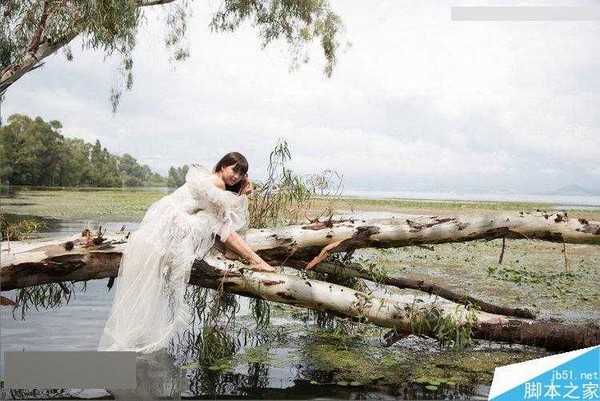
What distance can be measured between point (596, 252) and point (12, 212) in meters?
3.62

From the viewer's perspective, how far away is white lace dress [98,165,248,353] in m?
2.98

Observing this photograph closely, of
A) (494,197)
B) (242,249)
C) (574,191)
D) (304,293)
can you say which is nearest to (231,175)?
(242,249)

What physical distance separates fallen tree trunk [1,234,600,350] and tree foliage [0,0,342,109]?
1.45m

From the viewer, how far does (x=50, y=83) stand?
3.98 metres

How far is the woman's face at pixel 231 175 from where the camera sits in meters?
3.12

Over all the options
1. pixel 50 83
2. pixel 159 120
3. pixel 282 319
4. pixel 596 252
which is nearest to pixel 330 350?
pixel 282 319

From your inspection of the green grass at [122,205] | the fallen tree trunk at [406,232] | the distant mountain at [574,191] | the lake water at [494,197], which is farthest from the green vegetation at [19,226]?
the distant mountain at [574,191]

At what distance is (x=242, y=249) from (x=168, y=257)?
34 centimetres

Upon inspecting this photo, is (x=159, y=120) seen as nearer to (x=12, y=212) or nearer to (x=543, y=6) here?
(x=12, y=212)

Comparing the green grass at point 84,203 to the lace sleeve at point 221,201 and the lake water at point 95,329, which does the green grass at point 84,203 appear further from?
the lace sleeve at point 221,201

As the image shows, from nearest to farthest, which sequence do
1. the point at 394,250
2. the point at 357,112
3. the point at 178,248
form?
the point at 178,248 → the point at 357,112 → the point at 394,250

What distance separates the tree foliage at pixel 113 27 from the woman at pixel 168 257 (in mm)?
1250

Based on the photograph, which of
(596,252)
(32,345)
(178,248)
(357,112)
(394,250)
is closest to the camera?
(178,248)

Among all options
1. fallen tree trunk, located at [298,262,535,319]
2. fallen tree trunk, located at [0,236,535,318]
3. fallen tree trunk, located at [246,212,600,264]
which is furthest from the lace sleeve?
fallen tree trunk, located at [298,262,535,319]
